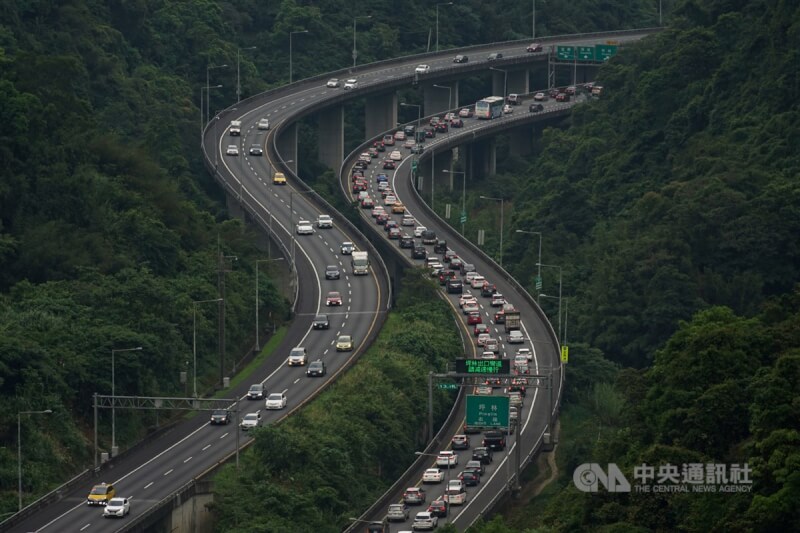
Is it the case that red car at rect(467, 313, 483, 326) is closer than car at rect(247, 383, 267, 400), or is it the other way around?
car at rect(247, 383, 267, 400)

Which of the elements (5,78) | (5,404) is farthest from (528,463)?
(5,78)

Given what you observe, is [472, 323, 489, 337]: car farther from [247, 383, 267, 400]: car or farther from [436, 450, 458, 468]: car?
[436, 450, 458, 468]: car

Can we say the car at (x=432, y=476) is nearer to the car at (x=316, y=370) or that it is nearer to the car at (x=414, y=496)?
the car at (x=414, y=496)

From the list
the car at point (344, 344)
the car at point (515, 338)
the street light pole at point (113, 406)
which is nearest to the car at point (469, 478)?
the street light pole at point (113, 406)

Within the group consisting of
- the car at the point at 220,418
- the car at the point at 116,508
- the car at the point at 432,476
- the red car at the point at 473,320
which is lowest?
the car at the point at 432,476

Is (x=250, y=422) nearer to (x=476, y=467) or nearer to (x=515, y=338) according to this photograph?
(x=476, y=467)

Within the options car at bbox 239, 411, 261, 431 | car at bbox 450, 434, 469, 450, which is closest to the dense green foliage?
car at bbox 239, 411, 261, 431
